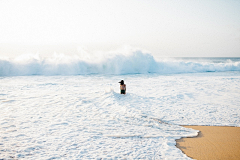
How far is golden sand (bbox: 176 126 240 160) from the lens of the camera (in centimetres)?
311

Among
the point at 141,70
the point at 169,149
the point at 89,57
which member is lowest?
the point at 169,149

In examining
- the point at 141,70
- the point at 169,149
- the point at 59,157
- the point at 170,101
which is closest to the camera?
the point at 59,157

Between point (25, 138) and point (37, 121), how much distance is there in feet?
3.25

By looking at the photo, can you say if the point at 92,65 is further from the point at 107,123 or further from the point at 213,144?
the point at 213,144

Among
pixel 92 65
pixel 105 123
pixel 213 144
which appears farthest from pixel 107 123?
pixel 92 65

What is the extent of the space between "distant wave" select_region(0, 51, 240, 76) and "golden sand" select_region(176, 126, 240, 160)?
16443 millimetres

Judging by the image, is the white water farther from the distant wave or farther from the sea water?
the distant wave

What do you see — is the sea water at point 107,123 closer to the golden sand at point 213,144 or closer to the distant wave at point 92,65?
the golden sand at point 213,144

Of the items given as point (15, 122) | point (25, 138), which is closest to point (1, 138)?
point (25, 138)

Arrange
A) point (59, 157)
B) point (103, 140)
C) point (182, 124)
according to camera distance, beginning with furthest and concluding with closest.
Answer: point (182, 124)
point (103, 140)
point (59, 157)

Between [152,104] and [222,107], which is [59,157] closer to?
[152,104]

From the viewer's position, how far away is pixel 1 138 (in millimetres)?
3408

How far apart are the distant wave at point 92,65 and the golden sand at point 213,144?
16.4m

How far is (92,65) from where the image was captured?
A: 69.1ft
